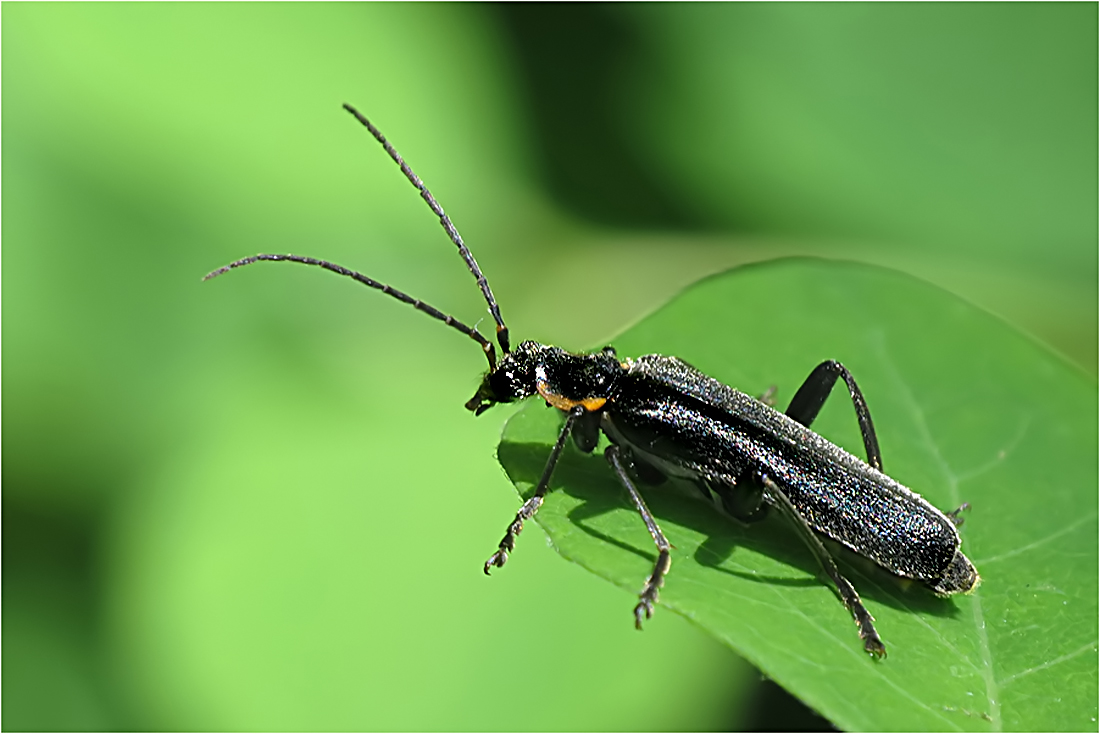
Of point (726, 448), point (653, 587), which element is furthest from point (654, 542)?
point (726, 448)

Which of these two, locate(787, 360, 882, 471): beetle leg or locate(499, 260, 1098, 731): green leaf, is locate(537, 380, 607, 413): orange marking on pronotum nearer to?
locate(499, 260, 1098, 731): green leaf

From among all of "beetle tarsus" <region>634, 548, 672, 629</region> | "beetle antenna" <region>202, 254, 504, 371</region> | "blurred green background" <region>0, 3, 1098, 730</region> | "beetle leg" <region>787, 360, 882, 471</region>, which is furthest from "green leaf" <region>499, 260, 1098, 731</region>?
"blurred green background" <region>0, 3, 1098, 730</region>

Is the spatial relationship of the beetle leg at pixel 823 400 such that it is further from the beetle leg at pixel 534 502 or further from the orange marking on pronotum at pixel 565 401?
the beetle leg at pixel 534 502

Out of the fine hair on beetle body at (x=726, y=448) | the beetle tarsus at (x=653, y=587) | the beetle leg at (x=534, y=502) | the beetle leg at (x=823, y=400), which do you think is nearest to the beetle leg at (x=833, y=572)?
the fine hair on beetle body at (x=726, y=448)

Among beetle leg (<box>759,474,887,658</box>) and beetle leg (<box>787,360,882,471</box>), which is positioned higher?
beetle leg (<box>787,360,882,471</box>)

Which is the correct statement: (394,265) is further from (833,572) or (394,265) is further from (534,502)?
(833,572)

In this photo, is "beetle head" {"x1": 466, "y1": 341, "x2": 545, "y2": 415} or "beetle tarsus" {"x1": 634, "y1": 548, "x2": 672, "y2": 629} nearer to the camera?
"beetle tarsus" {"x1": 634, "y1": 548, "x2": 672, "y2": 629}

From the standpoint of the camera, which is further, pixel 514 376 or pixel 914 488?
pixel 514 376
